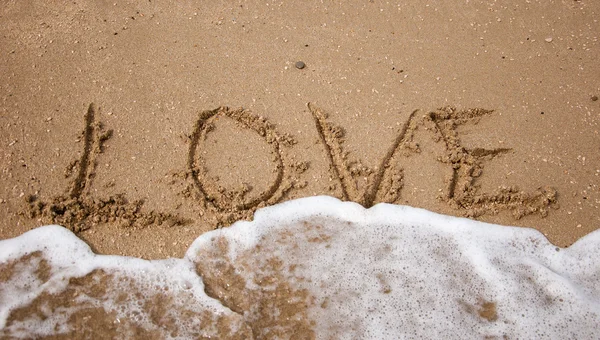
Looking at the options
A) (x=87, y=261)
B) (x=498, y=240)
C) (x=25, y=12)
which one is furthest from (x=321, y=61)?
(x=25, y=12)

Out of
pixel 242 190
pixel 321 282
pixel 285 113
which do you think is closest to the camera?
pixel 321 282

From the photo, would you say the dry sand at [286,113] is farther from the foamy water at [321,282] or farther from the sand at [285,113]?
the foamy water at [321,282]

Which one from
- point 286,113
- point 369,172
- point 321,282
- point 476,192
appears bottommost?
point 321,282

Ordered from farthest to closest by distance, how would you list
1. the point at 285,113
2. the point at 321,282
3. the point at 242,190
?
1. the point at 285,113
2. the point at 242,190
3. the point at 321,282

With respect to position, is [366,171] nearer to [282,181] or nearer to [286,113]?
[282,181]

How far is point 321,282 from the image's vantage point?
2559 mm

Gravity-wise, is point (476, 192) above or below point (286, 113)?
below

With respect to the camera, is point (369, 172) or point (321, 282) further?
point (369, 172)

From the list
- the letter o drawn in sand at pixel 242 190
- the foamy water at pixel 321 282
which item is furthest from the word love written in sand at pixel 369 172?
the foamy water at pixel 321 282

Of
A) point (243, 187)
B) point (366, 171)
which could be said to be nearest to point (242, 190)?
point (243, 187)

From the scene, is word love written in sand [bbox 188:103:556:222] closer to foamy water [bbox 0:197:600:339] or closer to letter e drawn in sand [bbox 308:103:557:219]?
letter e drawn in sand [bbox 308:103:557:219]

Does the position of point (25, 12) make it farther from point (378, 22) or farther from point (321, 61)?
point (378, 22)

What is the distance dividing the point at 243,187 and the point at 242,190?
0.02m

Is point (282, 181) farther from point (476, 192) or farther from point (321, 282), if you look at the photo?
point (476, 192)
